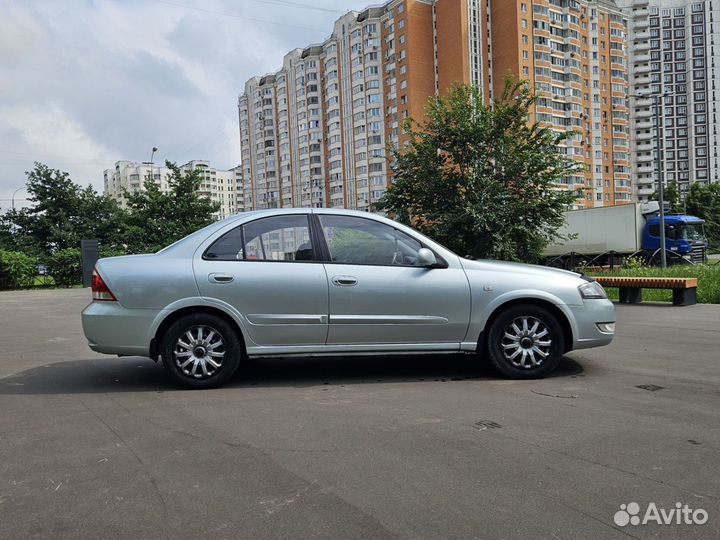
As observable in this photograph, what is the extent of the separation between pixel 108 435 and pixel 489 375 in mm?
3607

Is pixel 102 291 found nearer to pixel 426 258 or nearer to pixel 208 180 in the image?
pixel 426 258

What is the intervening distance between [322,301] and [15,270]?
3242cm

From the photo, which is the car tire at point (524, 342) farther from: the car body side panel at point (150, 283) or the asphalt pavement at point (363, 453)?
the car body side panel at point (150, 283)

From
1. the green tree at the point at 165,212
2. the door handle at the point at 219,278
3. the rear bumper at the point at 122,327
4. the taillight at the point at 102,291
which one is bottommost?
the rear bumper at the point at 122,327

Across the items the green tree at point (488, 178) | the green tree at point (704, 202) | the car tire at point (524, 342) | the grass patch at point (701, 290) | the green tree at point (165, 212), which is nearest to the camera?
the car tire at point (524, 342)

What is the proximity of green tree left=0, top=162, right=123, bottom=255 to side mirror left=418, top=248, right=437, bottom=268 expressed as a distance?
126ft

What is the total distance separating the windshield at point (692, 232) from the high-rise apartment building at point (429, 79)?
4074cm

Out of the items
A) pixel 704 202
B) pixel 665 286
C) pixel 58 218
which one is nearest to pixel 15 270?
pixel 58 218

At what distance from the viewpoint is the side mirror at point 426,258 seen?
564 centimetres

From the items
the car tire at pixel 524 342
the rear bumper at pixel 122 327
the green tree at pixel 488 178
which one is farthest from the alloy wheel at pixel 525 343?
the green tree at pixel 488 178

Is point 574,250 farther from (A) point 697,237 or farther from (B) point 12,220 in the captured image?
(B) point 12,220

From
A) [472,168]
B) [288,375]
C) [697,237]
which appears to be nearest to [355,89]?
[697,237]

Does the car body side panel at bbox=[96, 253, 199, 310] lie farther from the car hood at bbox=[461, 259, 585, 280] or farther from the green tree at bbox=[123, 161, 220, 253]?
the green tree at bbox=[123, 161, 220, 253]

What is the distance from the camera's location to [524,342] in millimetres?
5773
